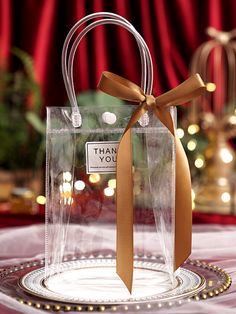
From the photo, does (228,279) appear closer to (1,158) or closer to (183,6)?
(1,158)

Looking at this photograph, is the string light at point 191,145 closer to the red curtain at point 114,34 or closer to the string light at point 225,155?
the string light at point 225,155

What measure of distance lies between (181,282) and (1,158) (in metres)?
1.96

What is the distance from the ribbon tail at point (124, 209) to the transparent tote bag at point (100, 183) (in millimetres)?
26

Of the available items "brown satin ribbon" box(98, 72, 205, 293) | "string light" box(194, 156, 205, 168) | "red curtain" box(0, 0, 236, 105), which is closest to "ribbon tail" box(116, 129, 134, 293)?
"brown satin ribbon" box(98, 72, 205, 293)

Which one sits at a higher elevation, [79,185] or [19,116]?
[19,116]

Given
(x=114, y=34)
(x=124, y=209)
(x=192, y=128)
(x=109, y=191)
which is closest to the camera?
(x=124, y=209)

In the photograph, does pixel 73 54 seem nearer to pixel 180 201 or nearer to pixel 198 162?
pixel 180 201

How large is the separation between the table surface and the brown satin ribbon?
8 centimetres

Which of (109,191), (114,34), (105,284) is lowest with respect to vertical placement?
(105,284)

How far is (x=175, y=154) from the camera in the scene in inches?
32.7

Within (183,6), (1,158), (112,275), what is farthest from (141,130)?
(183,6)

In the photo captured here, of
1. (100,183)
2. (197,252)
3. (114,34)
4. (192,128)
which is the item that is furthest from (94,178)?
(114,34)

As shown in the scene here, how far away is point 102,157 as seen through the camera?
0.83 m

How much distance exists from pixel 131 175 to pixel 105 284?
13cm
